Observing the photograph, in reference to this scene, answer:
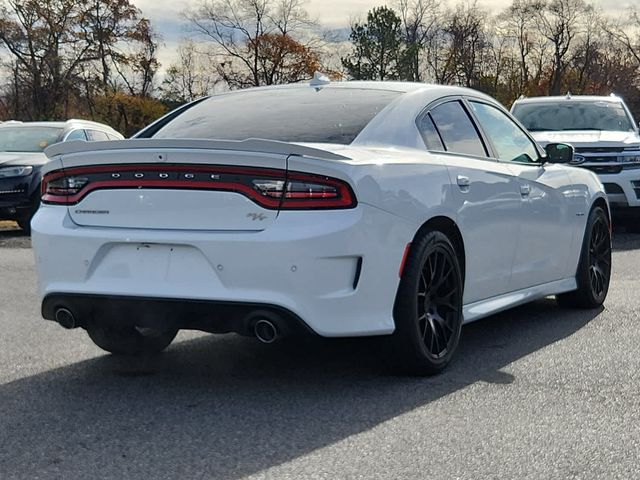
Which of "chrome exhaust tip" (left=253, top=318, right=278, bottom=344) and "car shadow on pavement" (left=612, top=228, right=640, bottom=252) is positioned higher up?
"chrome exhaust tip" (left=253, top=318, right=278, bottom=344)

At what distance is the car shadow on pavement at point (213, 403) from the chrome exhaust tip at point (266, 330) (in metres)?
0.31

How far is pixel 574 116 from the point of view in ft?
43.9

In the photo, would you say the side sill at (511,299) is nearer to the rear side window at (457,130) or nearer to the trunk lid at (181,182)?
the rear side window at (457,130)

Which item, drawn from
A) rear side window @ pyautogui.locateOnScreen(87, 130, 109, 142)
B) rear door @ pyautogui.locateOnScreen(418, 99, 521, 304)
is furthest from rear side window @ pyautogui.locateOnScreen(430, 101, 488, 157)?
rear side window @ pyautogui.locateOnScreen(87, 130, 109, 142)

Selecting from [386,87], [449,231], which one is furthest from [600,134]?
[449,231]

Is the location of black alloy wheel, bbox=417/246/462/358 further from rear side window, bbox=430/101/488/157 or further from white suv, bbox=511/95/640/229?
white suv, bbox=511/95/640/229

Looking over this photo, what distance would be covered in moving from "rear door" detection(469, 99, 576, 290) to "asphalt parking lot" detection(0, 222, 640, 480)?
1.41 ft

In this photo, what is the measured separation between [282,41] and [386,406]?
5354 cm

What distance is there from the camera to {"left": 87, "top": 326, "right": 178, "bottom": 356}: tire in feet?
17.0

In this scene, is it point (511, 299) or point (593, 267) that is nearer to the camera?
point (511, 299)

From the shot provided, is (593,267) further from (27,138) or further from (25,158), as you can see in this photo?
(27,138)

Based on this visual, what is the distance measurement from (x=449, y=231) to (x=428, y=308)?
460 millimetres

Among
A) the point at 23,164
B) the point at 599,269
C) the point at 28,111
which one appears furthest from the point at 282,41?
the point at 599,269

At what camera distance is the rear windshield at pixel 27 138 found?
1434 cm
